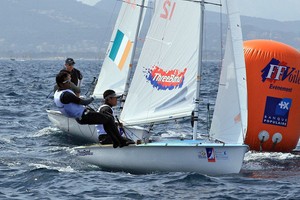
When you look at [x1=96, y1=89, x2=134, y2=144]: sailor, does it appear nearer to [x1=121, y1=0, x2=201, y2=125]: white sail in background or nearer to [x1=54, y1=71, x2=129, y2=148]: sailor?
[x1=54, y1=71, x2=129, y2=148]: sailor

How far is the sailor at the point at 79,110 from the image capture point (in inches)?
502

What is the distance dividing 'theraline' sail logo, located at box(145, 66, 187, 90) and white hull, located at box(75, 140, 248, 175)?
1230mm

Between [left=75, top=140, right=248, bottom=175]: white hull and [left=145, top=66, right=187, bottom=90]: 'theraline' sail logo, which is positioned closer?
[left=75, top=140, right=248, bottom=175]: white hull

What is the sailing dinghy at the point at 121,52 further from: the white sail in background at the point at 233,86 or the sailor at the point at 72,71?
the white sail in background at the point at 233,86

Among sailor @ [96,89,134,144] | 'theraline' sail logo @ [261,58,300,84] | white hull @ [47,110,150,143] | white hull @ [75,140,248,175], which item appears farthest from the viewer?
white hull @ [47,110,150,143]

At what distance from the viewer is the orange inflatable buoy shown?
14992 mm

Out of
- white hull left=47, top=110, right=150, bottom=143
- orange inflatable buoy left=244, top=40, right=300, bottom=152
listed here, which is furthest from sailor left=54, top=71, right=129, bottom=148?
orange inflatable buoy left=244, top=40, right=300, bottom=152

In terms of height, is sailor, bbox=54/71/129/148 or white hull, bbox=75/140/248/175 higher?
sailor, bbox=54/71/129/148

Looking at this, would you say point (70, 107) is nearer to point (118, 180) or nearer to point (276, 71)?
point (118, 180)

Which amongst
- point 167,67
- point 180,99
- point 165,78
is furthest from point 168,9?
point 180,99

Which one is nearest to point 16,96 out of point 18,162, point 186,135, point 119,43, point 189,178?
point 119,43

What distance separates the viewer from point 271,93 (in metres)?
15.0

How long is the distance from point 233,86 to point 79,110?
2.47m

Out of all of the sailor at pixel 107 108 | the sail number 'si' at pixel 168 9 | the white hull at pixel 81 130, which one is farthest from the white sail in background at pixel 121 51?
the sailor at pixel 107 108
